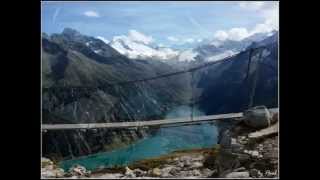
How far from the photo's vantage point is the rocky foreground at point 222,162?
13.0 ft

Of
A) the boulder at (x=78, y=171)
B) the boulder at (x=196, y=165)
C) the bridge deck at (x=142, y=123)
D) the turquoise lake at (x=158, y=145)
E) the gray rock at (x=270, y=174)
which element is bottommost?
the boulder at (x=78, y=171)

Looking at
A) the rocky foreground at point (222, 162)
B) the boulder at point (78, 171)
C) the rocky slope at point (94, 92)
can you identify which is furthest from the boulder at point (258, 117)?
the boulder at point (78, 171)

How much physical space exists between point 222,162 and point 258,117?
0.49 m

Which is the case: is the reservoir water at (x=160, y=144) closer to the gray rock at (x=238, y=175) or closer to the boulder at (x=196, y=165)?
the boulder at (x=196, y=165)

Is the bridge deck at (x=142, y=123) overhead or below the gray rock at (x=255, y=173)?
overhead

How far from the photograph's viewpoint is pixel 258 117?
4230 millimetres

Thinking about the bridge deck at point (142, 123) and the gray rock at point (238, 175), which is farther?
the bridge deck at point (142, 123)

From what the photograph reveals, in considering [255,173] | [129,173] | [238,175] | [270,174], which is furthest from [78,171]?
[270,174]

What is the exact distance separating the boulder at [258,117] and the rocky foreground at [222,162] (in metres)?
0.03
